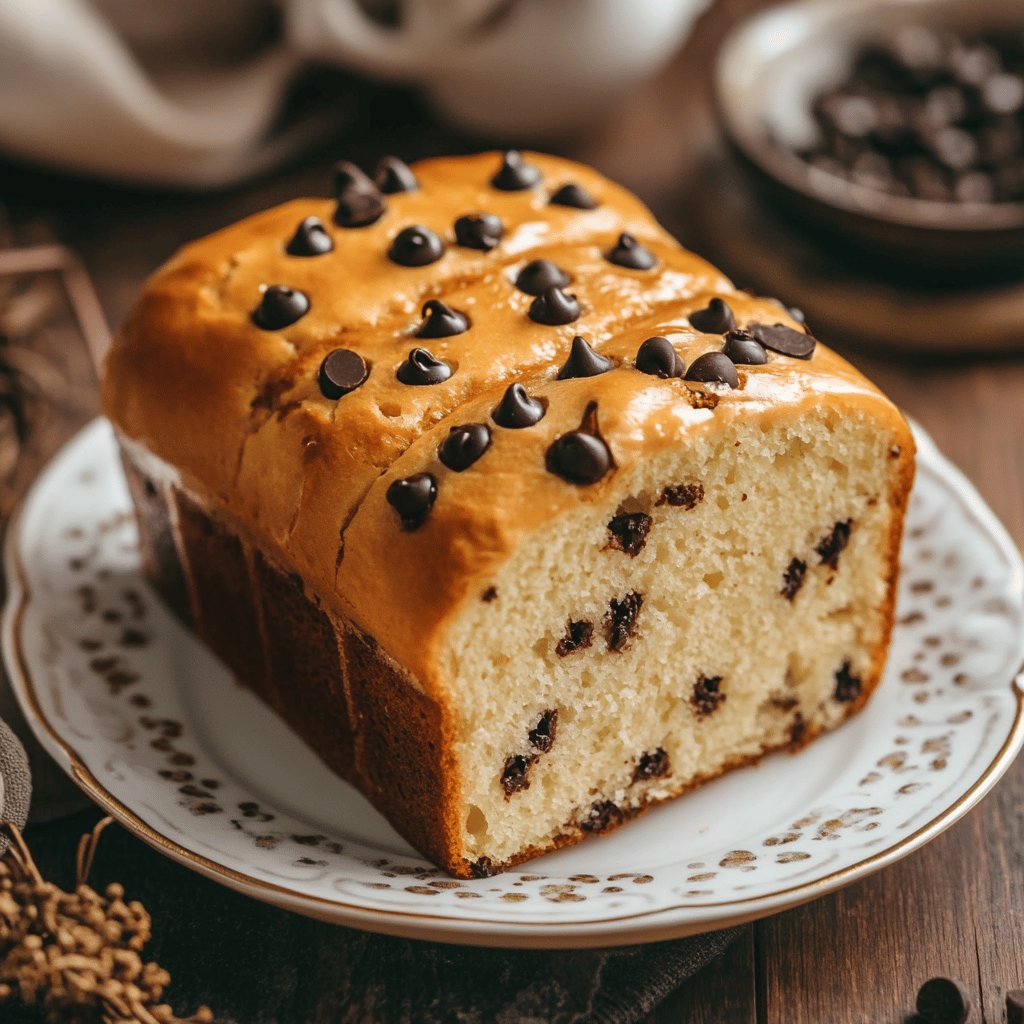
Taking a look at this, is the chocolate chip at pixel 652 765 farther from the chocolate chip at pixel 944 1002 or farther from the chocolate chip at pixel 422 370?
the chocolate chip at pixel 422 370

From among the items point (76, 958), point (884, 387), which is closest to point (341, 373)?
point (76, 958)

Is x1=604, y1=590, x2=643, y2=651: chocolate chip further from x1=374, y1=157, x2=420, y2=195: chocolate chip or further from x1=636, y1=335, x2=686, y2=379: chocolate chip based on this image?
x1=374, y1=157, x2=420, y2=195: chocolate chip

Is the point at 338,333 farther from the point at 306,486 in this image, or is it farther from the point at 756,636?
the point at 756,636

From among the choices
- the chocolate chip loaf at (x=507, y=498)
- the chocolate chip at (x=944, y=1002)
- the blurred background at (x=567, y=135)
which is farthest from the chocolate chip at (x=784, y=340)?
the blurred background at (x=567, y=135)

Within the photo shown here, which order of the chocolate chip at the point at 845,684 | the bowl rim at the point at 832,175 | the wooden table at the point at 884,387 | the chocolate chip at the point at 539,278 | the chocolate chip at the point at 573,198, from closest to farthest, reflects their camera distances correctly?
1. the wooden table at the point at 884,387
2. the chocolate chip at the point at 539,278
3. the chocolate chip at the point at 845,684
4. the chocolate chip at the point at 573,198
5. the bowl rim at the point at 832,175

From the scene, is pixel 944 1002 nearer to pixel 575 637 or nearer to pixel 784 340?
pixel 575 637

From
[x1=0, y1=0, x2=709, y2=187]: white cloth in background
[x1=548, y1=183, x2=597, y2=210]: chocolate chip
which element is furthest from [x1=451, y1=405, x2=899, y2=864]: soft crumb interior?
[x1=0, y1=0, x2=709, y2=187]: white cloth in background
